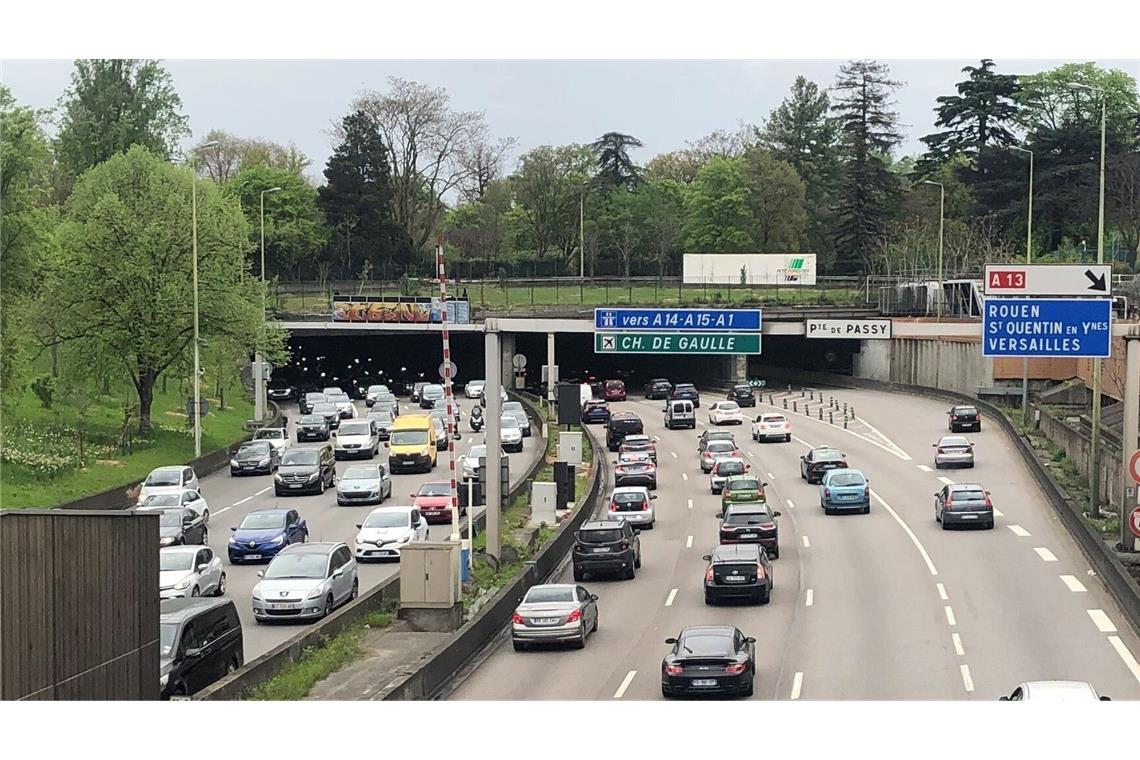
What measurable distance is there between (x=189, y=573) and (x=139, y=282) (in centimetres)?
3669

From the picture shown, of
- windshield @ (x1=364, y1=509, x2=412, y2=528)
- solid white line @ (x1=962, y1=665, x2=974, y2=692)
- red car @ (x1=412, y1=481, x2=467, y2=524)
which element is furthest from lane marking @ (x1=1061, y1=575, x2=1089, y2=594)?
red car @ (x1=412, y1=481, x2=467, y2=524)

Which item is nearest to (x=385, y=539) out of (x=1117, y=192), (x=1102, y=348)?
(x=1102, y=348)

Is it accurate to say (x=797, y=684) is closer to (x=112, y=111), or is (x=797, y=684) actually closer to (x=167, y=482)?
(x=167, y=482)

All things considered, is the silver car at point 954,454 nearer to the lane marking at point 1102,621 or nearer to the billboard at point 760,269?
the lane marking at point 1102,621

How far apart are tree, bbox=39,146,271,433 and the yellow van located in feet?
39.8

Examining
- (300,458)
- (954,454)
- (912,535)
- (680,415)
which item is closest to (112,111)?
(680,415)

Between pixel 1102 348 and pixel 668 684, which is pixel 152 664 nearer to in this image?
pixel 668 684

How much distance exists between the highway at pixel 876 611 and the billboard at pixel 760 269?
5223 cm

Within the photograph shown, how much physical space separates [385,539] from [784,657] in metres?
13.6

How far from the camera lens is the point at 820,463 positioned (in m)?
56.6

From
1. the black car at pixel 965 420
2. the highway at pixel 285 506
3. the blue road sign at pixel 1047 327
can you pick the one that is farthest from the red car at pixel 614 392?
the blue road sign at pixel 1047 327

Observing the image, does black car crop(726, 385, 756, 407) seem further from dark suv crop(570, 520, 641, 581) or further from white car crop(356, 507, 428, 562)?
white car crop(356, 507, 428, 562)

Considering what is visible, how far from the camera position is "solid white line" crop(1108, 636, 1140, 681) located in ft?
91.1

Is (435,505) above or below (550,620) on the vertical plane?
above
